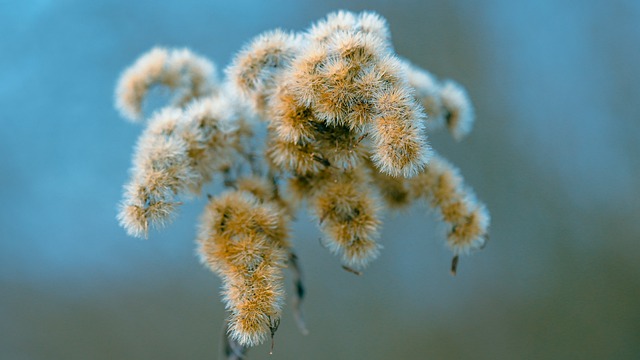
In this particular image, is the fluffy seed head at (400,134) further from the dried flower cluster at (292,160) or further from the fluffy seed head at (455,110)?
the fluffy seed head at (455,110)

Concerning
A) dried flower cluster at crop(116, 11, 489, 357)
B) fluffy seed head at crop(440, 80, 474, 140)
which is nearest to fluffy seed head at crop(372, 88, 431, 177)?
dried flower cluster at crop(116, 11, 489, 357)

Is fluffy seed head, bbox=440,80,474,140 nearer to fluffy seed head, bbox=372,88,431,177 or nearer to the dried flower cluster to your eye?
the dried flower cluster

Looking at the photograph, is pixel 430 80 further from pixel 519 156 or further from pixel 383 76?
pixel 519 156

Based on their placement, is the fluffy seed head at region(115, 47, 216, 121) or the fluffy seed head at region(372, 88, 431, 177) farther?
the fluffy seed head at region(115, 47, 216, 121)

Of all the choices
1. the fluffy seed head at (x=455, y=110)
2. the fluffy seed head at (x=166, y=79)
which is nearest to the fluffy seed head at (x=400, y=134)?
the fluffy seed head at (x=455, y=110)

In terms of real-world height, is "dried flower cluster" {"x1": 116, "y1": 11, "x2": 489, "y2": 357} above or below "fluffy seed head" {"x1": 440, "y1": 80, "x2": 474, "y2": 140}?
below

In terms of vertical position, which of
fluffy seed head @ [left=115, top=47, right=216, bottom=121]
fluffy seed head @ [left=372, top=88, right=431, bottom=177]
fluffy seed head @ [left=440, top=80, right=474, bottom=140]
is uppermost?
fluffy seed head @ [left=440, top=80, right=474, bottom=140]

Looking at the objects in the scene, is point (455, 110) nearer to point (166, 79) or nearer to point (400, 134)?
point (400, 134)

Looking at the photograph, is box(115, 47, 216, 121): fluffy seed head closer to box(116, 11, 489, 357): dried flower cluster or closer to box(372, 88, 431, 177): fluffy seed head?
box(116, 11, 489, 357): dried flower cluster

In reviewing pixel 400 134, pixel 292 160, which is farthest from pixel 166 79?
pixel 400 134

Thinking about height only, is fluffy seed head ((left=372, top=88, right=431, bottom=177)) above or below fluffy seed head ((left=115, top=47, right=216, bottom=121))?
below
